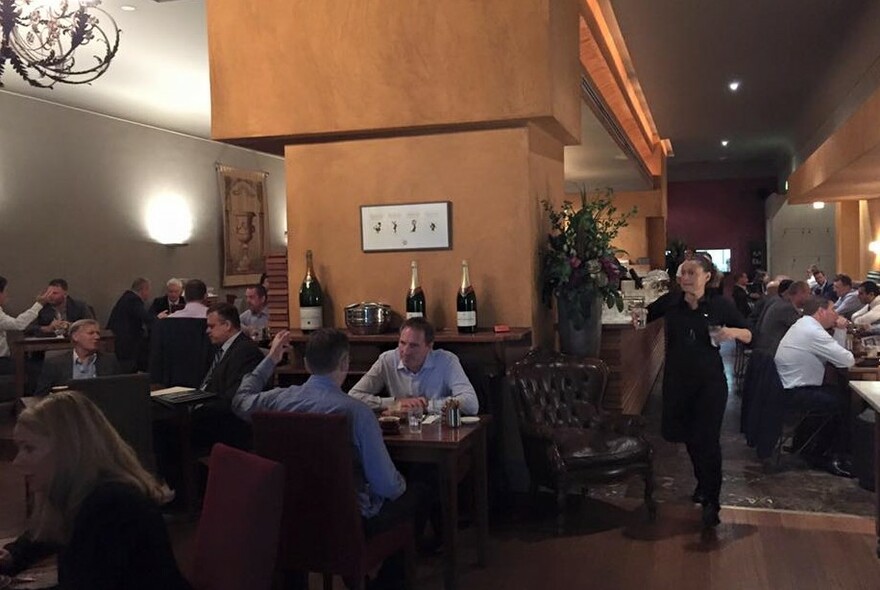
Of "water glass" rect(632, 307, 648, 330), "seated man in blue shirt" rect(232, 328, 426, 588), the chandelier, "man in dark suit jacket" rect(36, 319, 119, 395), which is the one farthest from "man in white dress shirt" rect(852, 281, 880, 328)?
the chandelier

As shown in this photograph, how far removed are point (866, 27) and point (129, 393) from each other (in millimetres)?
7306

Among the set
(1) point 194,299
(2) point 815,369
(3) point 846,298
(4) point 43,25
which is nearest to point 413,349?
(4) point 43,25

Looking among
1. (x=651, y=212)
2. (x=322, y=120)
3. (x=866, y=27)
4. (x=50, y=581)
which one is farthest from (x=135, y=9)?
(x=651, y=212)

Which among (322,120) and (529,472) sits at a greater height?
(322,120)

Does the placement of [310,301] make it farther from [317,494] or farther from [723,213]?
[723,213]

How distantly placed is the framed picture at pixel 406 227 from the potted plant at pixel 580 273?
666mm

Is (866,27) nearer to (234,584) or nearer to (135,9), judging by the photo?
(135,9)

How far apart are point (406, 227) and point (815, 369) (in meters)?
3.16

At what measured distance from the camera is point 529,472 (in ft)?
15.5

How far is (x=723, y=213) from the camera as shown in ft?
65.6

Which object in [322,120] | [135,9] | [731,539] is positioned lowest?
[731,539]

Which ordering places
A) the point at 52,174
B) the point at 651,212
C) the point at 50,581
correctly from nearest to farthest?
the point at 50,581 < the point at 52,174 < the point at 651,212

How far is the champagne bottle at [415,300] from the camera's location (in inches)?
188

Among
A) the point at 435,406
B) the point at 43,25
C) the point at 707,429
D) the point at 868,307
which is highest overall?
the point at 43,25
